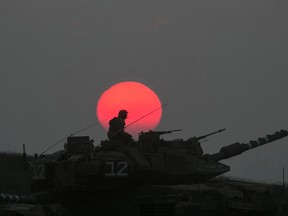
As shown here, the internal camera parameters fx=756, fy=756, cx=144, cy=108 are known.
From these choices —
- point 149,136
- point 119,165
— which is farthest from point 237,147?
point 119,165

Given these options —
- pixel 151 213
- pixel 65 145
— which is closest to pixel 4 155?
pixel 65 145

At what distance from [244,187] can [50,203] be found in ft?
18.9

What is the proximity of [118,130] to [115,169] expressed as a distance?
1.75 m

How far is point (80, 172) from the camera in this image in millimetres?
21141

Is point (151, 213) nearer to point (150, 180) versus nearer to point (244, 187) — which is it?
point (150, 180)

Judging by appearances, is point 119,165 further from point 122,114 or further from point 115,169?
point 122,114

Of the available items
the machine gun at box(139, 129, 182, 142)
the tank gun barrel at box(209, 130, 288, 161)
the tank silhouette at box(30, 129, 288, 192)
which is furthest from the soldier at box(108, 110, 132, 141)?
the tank gun barrel at box(209, 130, 288, 161)

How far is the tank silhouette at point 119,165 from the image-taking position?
2127 cm

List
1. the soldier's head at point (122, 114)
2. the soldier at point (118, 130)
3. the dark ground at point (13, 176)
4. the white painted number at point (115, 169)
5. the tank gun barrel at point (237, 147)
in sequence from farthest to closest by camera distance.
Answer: the dark ground at point (13, 176) < the tank gun barrel at point (237, 147) < the soldier's head at point (122, 114) < the soldier at point (118, 130) < the white painted number at point (115, 169)

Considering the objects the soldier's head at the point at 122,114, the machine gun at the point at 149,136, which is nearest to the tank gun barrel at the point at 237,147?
the machine gun at the point at 149,136

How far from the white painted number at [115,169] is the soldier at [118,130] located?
138cm

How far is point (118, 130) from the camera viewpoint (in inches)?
893

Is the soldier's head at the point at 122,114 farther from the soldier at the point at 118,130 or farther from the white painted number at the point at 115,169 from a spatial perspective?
the white painted number at the point at 115,169

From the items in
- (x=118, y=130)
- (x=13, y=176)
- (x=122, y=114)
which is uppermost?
(x=122, y=114)
